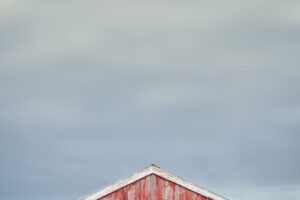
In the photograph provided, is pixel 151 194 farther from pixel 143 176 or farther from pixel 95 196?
pixel 95 196

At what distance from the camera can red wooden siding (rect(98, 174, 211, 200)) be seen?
1028cm

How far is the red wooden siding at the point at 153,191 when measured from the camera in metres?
10.3

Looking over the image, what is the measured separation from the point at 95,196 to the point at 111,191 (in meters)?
0.44

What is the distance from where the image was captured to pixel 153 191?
10.3m

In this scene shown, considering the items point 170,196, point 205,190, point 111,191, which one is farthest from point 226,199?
point 111,191

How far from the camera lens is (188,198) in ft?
34.1

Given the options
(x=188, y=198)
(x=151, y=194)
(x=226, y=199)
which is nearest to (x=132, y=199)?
(x=151, y=194)

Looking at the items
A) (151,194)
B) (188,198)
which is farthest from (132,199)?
(188,198)

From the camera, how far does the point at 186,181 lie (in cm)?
1045

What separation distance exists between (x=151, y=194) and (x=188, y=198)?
1.01m

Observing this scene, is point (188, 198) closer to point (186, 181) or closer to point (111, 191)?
point (186, 181)

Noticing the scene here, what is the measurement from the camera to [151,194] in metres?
10.3

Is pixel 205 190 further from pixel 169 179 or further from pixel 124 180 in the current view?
pixel 124 180

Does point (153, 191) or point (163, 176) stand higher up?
point (163, 176)
